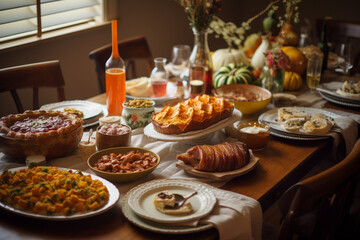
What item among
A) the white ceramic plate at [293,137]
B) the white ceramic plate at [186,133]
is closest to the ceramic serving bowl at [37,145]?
the white ceramic plate at [186,133]

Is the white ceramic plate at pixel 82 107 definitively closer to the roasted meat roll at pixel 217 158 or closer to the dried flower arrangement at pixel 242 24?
the roasted meat roll at pixel 217 158

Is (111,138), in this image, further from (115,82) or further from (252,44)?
(252,44)

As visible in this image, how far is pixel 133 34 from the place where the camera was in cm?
388

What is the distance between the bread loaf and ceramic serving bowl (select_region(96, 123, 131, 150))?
124 millimetres

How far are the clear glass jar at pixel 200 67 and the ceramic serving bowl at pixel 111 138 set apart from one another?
59 cm

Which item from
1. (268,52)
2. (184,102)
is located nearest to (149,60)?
(268,52)

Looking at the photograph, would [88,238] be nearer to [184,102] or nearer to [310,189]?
[310,189]

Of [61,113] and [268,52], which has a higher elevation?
[268,52]

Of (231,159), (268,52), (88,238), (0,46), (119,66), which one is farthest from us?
(0,46)

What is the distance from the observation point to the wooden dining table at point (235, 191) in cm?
112

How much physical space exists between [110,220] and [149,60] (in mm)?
1887

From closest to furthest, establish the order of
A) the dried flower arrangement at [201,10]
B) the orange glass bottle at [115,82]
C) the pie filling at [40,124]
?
the pie filling at [40,124] → the orange glass bottle at [115,82] → the dried flower arrangement at [201,10]

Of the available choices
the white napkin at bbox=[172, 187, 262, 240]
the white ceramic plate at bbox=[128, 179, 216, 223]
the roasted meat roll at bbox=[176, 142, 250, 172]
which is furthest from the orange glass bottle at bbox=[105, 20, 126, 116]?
the white napkin at bbox=[172, 187, 262, 240]

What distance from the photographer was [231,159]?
4.66 feet
